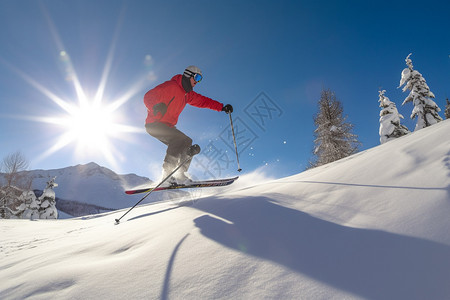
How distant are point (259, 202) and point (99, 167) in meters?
91.6

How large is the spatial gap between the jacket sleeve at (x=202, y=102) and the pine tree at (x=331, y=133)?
39.1 ft

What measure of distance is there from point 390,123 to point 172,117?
15116 millimetres

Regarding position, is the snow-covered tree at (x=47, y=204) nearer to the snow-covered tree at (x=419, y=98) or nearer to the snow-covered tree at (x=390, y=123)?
the snow-covered tree at (x=390, y=123)

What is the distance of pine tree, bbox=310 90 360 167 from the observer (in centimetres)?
1444

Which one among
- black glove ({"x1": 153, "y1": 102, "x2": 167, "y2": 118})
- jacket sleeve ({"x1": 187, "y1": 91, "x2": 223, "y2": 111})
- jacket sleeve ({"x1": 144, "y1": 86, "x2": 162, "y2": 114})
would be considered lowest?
black glove ({"x1": 153, "y1": 102, "x2": 167, "y2": 118})

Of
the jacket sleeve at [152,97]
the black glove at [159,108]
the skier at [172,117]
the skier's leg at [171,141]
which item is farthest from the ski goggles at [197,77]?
the skier's leg at [171,141]

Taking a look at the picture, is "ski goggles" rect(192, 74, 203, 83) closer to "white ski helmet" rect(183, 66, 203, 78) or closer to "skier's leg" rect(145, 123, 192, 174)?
"white ski helmet" rect(183, 66, 203, 78)

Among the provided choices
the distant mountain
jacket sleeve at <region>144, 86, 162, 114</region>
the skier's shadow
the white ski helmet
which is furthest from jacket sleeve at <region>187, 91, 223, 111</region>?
the distant mountain

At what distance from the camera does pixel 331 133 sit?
14766 mm

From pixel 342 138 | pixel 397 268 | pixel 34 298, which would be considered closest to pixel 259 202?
pixel 397 268

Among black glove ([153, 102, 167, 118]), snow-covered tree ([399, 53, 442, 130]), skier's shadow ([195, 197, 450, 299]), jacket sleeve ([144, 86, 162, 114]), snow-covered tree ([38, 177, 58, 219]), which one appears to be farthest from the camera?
snow-covered tree ([38, 177, 58, 219])

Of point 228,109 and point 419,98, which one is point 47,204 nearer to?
point 228,109

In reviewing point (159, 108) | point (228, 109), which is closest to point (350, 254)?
→ point (159, 108)

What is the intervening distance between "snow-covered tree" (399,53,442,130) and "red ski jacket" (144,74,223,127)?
51.3ft
